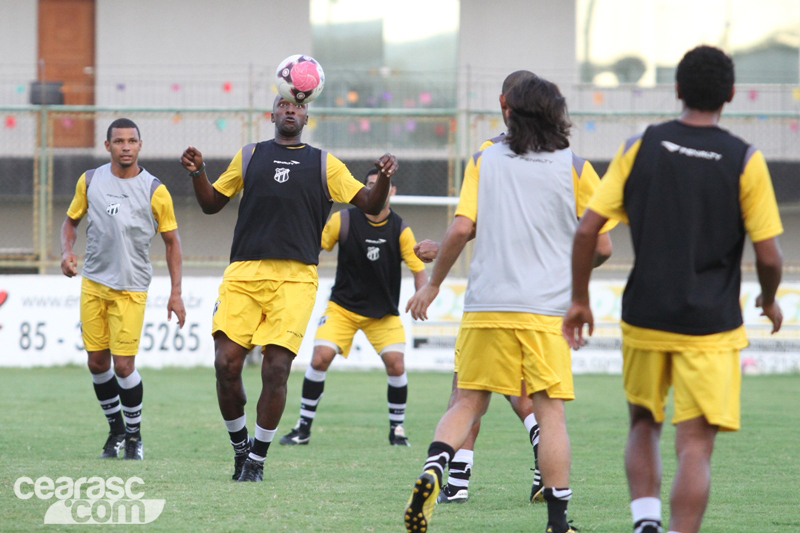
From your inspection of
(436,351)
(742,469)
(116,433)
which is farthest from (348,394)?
(742,469)

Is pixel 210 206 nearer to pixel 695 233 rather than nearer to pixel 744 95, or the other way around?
pixel 695 233

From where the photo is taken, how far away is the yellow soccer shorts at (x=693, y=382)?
3.93 meters

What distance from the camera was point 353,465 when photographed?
7.24 metres

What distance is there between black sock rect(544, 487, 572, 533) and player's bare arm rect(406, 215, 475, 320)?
1011 mm

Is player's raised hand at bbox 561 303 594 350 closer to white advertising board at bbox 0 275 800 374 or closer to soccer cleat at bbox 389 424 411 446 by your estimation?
soccer cleat at bbox 389 424 411 446

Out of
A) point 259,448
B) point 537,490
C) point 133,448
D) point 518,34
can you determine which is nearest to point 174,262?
point 133,448

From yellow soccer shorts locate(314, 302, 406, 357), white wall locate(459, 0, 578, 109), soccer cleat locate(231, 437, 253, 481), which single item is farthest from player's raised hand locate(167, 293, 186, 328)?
white wall locate(459, 0, 578, 109)

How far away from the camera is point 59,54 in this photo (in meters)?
22.5

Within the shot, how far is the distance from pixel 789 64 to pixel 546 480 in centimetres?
2084

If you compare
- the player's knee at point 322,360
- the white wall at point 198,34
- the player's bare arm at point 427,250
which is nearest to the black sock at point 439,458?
the player's bare arm at point 427,250

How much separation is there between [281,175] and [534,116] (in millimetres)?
2026

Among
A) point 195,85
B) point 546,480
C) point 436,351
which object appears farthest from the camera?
point 195,85

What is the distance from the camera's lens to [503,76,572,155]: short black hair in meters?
4.80

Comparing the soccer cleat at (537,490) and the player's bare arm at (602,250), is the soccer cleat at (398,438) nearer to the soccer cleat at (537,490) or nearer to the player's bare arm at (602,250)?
the soccer cleat at (537,490)
